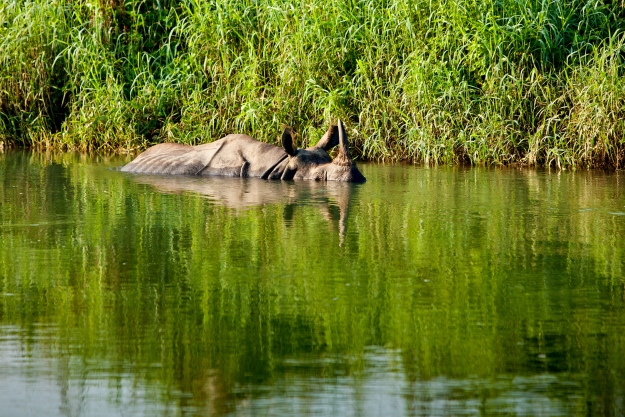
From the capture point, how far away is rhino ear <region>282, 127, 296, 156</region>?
34.9ft

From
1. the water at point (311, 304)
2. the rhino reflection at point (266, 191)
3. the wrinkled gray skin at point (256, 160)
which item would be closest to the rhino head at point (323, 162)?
the wrinkled gray skin at point (256, 160)

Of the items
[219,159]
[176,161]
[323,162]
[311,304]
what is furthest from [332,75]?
[311,304]

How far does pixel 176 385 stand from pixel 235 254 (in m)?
2.66

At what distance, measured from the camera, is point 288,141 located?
35.1 feet

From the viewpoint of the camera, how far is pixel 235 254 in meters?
6.81

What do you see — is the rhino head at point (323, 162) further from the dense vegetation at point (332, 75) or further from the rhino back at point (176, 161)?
the dense vegetation at point (332, 75)

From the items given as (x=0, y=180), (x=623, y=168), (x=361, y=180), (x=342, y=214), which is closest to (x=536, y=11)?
(x=623, y=168)

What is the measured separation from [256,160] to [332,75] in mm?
2350

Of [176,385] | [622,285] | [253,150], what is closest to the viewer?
[176,385]

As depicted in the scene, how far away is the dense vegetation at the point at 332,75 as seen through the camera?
1216 centimetres

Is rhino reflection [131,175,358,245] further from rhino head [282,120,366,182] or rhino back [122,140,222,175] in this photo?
rhino back [122,140,222,175]

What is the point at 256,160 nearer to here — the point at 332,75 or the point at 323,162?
the point at 323,162

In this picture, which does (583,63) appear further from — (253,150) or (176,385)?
(176,385)

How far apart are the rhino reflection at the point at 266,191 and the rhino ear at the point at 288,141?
0.35 metres
